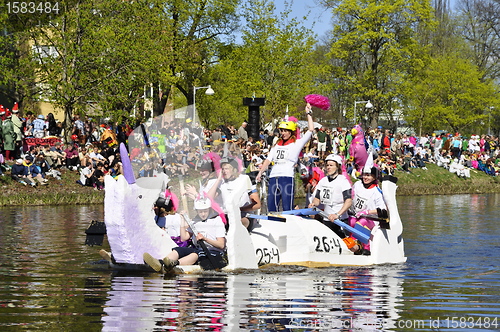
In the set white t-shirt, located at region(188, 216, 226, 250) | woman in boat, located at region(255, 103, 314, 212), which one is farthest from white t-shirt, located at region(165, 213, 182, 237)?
woman in boat, located at region(255, 103, 314, 212)

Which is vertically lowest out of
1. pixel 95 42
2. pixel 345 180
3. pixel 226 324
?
pixel 226 324

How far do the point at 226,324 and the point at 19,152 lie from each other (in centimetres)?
2064

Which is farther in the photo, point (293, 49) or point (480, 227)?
point (293, 49)

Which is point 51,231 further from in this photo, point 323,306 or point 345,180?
point 323,306

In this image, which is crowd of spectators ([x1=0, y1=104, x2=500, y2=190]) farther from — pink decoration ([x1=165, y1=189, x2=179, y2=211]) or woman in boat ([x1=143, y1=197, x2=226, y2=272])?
woman in boat ([x1=143, y1=197, x2=226, y2=272])

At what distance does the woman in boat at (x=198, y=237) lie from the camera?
36.8ft

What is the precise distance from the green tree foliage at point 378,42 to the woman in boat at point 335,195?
39.0 m

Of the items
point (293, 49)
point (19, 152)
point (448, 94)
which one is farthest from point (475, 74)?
point (19, 152)

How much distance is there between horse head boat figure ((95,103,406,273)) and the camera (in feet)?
35.9

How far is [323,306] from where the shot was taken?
31.6 ft

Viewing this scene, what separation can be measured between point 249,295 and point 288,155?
168 inches

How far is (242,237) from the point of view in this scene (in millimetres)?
11578

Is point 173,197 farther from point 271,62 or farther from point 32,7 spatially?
point 271,62

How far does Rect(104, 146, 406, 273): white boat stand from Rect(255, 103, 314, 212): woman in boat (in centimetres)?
152
